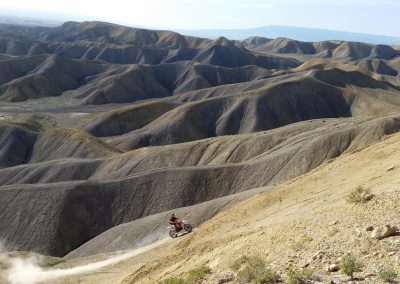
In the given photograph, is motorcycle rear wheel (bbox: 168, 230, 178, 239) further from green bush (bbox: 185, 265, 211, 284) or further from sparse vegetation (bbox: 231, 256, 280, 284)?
sparse vegetation (bbox: 231, 256, 280, 284)

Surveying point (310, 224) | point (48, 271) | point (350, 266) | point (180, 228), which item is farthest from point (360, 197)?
point (48, 271)

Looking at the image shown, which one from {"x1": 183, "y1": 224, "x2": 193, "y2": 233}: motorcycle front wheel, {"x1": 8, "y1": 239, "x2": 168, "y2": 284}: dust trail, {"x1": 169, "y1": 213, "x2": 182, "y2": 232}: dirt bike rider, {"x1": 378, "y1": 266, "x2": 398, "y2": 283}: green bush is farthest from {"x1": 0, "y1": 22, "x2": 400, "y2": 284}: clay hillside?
{"x1": 169, "y1": 213, "x2": 182, "y2": 232}: dirt bike rider

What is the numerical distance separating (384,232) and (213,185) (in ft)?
113

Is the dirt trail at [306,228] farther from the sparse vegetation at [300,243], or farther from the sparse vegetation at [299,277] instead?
the sparse vegetation at [299,277]

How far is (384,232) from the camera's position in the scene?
11.8 m

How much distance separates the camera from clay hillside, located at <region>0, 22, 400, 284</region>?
13.3m

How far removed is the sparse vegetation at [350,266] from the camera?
420 inches

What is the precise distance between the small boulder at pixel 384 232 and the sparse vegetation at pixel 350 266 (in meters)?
1.21

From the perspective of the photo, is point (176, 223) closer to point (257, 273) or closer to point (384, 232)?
point (257, 273)

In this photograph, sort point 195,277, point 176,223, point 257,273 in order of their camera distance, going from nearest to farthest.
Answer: point 257,273, point 195,277, point 176,223

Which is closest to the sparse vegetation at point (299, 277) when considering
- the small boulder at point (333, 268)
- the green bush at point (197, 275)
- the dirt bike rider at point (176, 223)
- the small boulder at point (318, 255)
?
the small boulder at point (333, 268)

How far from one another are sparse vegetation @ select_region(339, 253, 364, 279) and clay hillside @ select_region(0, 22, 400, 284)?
65 millimetres

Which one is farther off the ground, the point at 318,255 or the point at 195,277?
the point at 318,255

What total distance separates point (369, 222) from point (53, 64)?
523 feet
